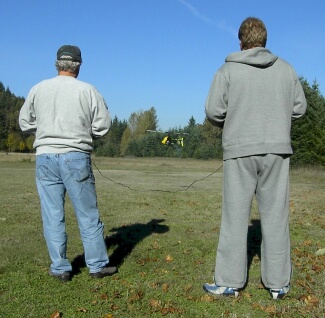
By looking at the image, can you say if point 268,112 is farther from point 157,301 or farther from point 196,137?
point 196,137

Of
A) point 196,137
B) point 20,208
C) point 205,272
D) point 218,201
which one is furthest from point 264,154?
point 196,137

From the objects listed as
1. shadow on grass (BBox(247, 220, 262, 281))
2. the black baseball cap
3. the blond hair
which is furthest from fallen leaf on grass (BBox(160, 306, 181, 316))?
the black baseball cap

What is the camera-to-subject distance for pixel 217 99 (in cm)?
388

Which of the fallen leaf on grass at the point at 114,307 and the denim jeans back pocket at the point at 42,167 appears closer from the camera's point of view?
the fallen leaf on grass at the point at 114,307

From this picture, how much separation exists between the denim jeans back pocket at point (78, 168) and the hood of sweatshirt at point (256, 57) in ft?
5.21

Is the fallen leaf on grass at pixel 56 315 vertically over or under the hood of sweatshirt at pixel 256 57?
under

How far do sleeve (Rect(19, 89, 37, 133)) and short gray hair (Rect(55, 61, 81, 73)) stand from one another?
1.08 feet

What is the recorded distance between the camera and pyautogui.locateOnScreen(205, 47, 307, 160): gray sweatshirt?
12.6ft

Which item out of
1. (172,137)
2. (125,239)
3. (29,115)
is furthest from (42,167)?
(172,137)

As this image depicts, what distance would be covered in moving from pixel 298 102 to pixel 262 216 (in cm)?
101

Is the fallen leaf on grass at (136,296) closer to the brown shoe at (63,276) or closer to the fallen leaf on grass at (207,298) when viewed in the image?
the fallen leaf on grass at (207,298)

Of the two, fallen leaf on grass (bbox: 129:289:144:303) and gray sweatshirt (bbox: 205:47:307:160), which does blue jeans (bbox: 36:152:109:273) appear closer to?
fallen leaf on grass (bbox: 129:289:144:303)

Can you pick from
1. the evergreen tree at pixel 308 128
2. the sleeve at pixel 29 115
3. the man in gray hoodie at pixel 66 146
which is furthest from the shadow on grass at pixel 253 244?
the evergreen tree at pixel 308 128

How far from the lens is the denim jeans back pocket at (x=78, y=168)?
4268 mm
